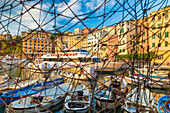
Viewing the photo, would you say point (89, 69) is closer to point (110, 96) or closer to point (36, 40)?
point (110, 96)

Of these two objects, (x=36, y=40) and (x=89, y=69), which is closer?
(x=36, y=40)

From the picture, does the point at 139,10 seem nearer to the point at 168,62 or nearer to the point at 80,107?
the point at 80,107

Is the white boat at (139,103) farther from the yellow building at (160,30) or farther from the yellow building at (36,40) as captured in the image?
the yellow building at (36,40)

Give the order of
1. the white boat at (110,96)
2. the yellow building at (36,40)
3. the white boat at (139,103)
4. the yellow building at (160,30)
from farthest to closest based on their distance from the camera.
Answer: the white boat at (110,96) → the yellow building at (36,40) → the yellow building at (160,30) → the white boat at (139,103)

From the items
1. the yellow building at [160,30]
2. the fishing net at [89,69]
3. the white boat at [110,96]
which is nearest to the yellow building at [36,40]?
the fishing net at [89,69]

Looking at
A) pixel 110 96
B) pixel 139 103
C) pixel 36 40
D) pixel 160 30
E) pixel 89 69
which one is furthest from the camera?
pixel 89 69

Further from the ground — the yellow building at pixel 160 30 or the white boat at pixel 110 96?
the yellow building at pixel 160 30

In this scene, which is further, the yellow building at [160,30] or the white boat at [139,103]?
the yellow building at [160,30]

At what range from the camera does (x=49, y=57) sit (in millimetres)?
17156

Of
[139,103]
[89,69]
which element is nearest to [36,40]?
[139,103]

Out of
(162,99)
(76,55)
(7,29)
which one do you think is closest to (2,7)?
(7,29)

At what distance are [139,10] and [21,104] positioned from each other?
5906 millimetres

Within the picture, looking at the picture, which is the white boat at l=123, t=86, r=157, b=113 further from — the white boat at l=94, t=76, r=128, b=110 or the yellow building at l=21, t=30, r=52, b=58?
the yellow building at l=21, t=30, r=52, b=58

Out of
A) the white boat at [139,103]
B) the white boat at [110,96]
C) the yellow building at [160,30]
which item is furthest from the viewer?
the white boat at [110,96]
